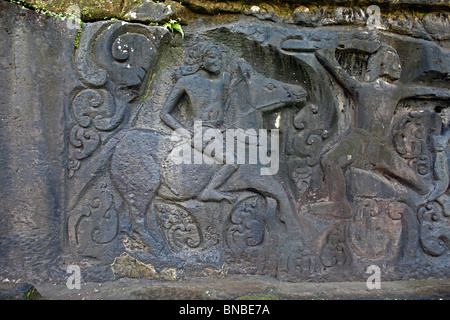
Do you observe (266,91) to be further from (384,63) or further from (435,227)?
(435,227)

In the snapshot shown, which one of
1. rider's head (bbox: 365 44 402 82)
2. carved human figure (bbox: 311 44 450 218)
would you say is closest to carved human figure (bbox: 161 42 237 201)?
carved human figure (bbox: 311 44 450 218)

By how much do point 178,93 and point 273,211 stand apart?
4.37 ft

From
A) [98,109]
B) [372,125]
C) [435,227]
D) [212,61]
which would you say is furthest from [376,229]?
[98,109]

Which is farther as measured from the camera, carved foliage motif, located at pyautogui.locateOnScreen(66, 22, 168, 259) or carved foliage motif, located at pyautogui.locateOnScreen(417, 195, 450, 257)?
carved foliage motif, located at pyautogui.locateOnScreen(417, 195, 450, 257)

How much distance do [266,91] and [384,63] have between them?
1.10 m

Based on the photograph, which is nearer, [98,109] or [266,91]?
[98,109]

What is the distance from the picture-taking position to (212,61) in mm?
2998

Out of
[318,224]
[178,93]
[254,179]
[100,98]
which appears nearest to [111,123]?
[100,98]

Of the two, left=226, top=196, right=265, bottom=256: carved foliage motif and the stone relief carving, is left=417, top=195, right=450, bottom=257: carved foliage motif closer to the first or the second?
the stone relief carving

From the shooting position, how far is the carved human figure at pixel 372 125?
3.06m

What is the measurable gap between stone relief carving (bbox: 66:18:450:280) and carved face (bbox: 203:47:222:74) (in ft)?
0.04

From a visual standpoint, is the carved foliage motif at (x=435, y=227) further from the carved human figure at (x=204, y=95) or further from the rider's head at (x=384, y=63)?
the carved human figure at (x=204, y=95)

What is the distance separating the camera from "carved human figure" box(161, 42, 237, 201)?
2.96 metres

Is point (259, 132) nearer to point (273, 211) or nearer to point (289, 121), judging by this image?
point (289, 121)
